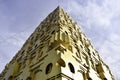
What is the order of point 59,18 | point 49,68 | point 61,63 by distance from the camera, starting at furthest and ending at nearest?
point 59,18 → point 49,68 → point 61,63

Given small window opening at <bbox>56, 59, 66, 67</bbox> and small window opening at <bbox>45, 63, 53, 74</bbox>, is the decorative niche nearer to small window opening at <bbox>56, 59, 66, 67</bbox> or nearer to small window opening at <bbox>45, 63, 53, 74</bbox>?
small window opening at <bbox>56, 59, 66, 67</bbox>

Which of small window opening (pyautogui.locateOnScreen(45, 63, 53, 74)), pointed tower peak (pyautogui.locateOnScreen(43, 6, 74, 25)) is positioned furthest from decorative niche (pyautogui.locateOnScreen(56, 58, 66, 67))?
pointed tower peak (pyautogui.locateOnScreen(43, 6, 74, 25))

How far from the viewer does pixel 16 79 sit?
6332 mm

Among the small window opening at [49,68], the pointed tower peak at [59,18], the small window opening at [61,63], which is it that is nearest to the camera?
the small window opening at [61,63]

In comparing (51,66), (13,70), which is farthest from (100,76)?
(13,70)

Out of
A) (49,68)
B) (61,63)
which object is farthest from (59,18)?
(61,63)

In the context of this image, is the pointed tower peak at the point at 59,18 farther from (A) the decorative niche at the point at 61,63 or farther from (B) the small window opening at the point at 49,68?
(A) the decorative niche at the point at 61,63

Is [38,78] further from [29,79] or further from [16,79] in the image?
[16,79]

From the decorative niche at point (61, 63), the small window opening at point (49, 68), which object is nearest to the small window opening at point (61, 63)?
the decorative niche at point (61, 63)

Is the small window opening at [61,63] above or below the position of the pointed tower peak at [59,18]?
below

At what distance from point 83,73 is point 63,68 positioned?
117 centimetres

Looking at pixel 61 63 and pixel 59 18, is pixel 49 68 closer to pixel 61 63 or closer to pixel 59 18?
pixel 61 63

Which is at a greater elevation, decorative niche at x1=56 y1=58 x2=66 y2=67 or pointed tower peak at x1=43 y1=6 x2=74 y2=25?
pointed tower peak at x1=43 y1=6 x2=74 y2=25

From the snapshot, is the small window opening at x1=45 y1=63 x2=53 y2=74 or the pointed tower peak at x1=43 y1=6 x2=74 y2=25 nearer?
the small window opening at x1=45 y1=63 x2=53 y2=74
